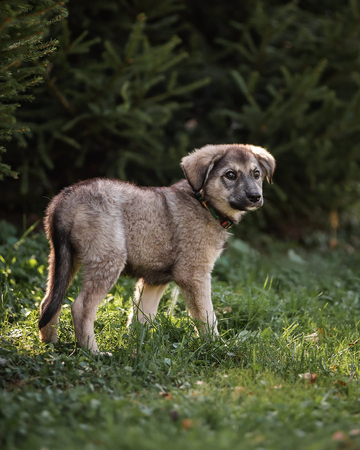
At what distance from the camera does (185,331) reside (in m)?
4.09

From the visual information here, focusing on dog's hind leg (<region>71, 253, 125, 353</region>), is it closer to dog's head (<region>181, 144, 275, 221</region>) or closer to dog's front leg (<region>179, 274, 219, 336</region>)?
dog's front leg (<region>179, 274, 219, 336</region>)

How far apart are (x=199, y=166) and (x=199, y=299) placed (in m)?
1.13

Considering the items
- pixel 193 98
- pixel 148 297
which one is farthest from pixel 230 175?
pixel 193 98

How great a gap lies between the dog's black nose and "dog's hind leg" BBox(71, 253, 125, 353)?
1233mm

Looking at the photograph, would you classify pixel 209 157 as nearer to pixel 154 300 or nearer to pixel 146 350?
pixel 154 300

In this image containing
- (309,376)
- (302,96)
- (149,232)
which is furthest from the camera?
(302,96)

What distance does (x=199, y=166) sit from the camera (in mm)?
4355

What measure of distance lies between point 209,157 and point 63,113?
2.64 meters

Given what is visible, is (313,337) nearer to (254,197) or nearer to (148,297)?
(254,197)

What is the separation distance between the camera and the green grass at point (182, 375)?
2510mm

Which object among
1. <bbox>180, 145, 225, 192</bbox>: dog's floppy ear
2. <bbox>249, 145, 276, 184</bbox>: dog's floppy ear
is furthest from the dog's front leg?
<bbox>249, 145, 276, 184</bbox>: dog's floppy ear

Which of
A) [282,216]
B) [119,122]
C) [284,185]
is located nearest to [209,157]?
[119,122]

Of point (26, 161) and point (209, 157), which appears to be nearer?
point (209, 157)

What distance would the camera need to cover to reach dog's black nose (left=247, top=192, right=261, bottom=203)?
424 cm
